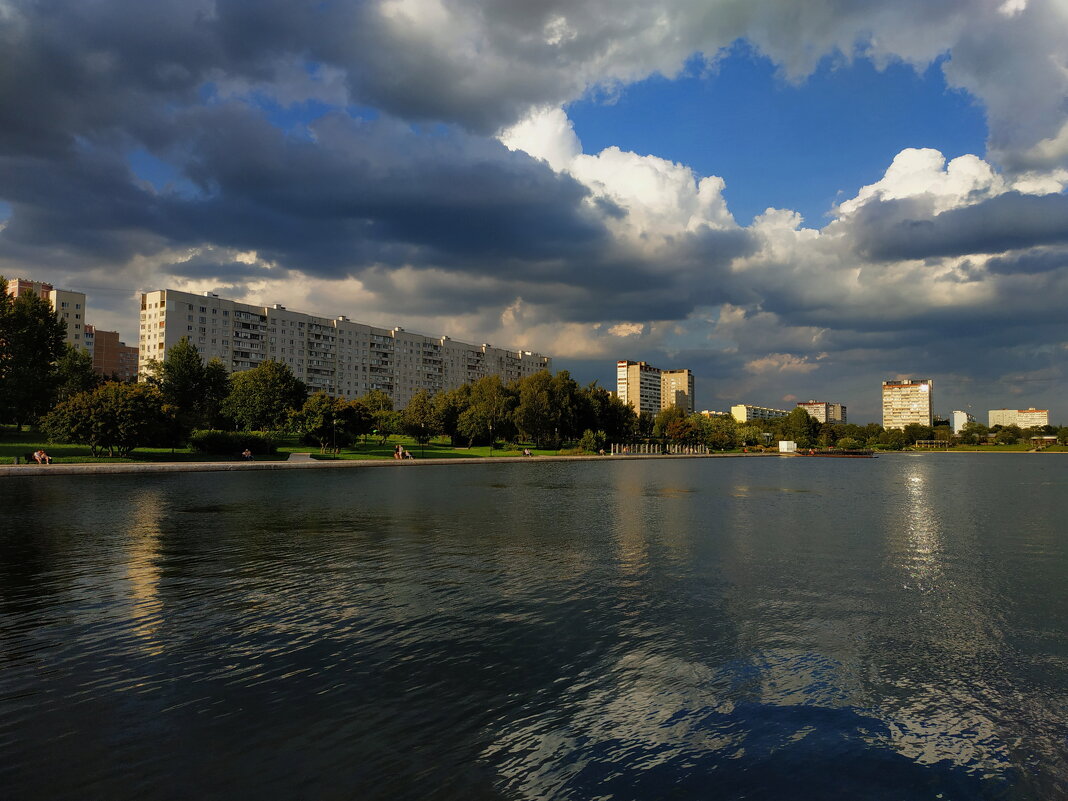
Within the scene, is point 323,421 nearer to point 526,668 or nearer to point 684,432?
point 526,668

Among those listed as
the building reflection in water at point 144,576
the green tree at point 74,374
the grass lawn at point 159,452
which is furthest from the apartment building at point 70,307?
the building reflection in water at point 144,576

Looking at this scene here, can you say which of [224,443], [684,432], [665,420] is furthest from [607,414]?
[224,443]

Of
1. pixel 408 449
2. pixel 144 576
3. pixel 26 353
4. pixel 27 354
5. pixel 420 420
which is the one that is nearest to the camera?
pixel 144 576

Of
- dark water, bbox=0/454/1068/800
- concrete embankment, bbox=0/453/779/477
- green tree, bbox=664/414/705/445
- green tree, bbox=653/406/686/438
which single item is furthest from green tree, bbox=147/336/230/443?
green tree, bbox=653/406/686/438

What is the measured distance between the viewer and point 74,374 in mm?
98500

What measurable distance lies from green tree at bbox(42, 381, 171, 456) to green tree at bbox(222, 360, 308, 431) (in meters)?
24.1

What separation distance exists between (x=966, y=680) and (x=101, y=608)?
1717 centimetres

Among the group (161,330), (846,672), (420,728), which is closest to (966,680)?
(846,672)

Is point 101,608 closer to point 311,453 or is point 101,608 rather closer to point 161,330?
point 311,453

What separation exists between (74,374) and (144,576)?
99961 millimetres

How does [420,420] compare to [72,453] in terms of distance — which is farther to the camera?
[420,420]

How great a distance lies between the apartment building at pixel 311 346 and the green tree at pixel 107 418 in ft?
202

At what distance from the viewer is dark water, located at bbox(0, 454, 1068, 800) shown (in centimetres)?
782

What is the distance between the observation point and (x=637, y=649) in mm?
12297
